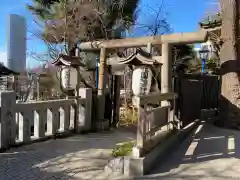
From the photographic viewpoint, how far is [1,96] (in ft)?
19.4

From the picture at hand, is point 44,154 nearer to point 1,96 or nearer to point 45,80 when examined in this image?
point 1,96

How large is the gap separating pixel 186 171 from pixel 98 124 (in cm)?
442

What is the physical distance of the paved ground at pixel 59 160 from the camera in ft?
15.5

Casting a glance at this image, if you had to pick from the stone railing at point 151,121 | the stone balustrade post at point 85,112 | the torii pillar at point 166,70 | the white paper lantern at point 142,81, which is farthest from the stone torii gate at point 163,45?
the white paper lantern at point 142,81

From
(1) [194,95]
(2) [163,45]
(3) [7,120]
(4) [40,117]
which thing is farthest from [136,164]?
(1) [194,95]

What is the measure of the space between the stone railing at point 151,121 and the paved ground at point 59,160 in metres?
0.79

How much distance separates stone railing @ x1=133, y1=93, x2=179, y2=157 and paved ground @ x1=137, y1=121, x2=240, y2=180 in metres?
0.43

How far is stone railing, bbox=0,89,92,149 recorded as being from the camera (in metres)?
6.06

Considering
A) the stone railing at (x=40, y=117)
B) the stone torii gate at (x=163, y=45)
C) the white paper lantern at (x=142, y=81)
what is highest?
the stone torii gate at (x=163, y=45)

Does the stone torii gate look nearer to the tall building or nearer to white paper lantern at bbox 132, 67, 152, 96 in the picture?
white paper lantern at bbox 132, 67, 152, 96

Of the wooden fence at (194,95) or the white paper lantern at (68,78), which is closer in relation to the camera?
the white paper lantern at (68,78)

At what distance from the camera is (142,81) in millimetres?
6637

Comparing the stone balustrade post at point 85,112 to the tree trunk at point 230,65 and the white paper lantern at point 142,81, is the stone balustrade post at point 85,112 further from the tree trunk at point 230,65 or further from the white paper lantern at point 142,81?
the tree trunk at point 230,65

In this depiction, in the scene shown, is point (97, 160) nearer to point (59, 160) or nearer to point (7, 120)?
point (59, 160)
